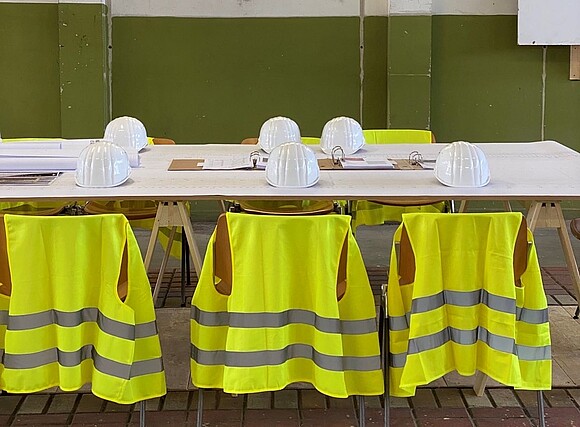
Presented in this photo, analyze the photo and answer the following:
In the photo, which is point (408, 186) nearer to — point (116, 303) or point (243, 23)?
point (116, 303)

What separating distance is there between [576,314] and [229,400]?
198 centimetres

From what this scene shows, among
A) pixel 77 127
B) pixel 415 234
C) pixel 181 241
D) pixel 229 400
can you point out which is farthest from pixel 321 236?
pixel 77 127

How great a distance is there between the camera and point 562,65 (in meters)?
6.71

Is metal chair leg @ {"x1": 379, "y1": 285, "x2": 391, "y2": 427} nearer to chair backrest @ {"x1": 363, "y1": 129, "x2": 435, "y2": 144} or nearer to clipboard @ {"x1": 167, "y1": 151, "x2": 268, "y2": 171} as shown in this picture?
clipboard @ {"x1": 167, "y1": 151, "x2": 268, "y2": 171}

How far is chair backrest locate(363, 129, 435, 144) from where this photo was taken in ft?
16.7

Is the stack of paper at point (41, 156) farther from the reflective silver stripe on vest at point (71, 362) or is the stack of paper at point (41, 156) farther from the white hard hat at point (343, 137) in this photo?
the reflective silver stripe on vest at point (71, 362)

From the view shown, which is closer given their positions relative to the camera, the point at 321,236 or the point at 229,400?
the point at 321,236

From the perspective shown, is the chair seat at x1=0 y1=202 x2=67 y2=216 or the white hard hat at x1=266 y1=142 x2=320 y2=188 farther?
the chair seat at x1=0 y1=202 x2=67 y2=216

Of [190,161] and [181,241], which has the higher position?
[190,161]

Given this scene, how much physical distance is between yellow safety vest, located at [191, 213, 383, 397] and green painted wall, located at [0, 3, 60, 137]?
13.9 ft

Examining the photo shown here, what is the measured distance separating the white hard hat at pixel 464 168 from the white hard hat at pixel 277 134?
1.13 meters

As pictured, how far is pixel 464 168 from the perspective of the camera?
346cm

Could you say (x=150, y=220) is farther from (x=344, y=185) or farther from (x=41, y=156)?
(x=344, y=185)

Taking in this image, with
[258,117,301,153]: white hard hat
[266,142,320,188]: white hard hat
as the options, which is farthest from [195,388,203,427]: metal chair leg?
[258,117,301,153]: white hard hat
